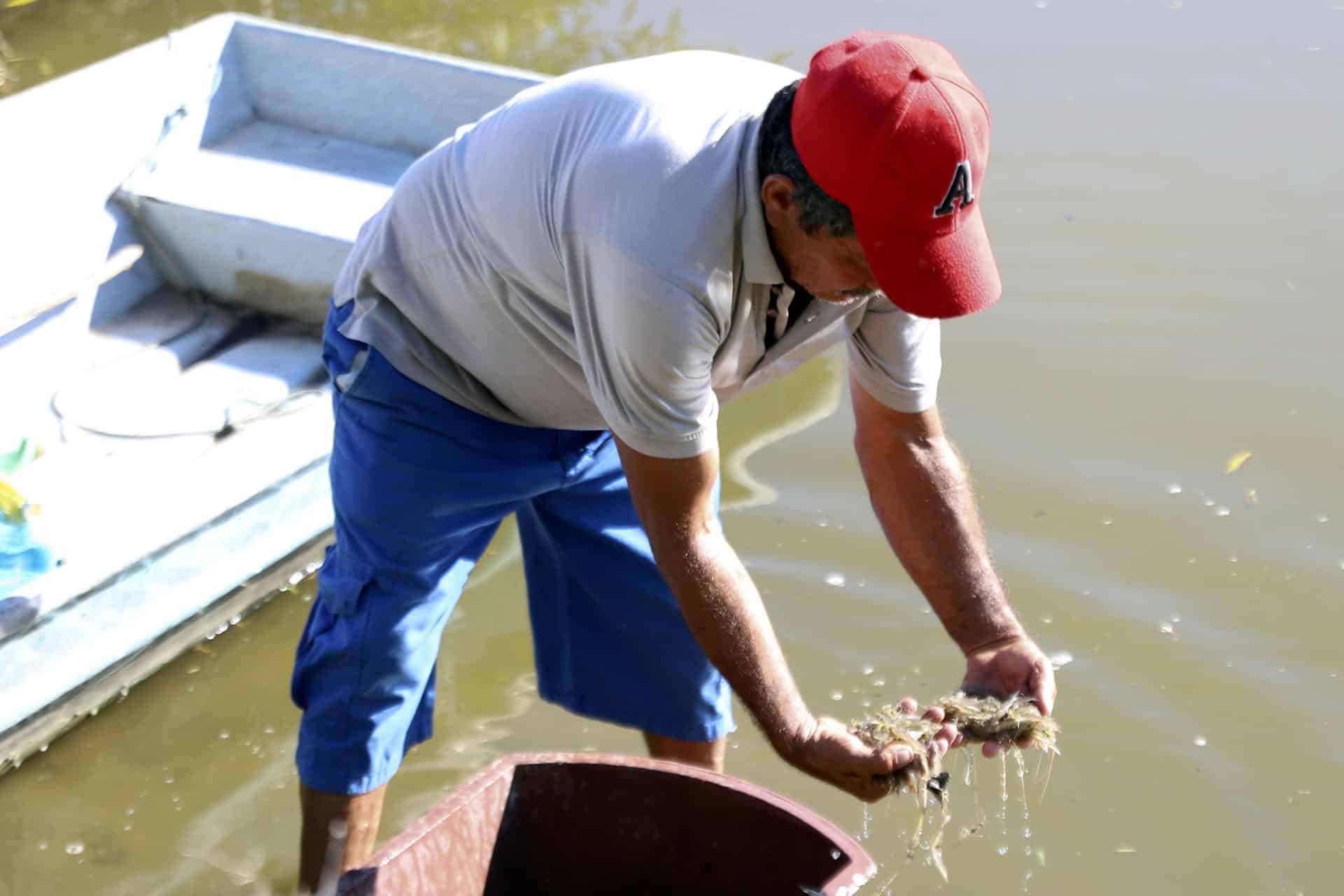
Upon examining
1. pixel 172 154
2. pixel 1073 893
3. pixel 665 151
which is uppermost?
pixel 665 151

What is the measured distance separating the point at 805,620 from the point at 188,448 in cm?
177

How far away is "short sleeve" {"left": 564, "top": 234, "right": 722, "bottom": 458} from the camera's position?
193 cm

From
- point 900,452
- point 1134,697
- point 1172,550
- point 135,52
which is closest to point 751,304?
point 900,452

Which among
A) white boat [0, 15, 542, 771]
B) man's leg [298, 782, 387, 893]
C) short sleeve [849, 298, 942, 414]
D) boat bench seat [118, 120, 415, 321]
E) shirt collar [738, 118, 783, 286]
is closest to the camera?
shirt collar [738, 118, 783, 286]

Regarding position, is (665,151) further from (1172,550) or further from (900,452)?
(1172,550)

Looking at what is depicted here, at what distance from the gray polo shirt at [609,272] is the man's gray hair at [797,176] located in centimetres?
2

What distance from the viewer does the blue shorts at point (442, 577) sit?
2422 mm

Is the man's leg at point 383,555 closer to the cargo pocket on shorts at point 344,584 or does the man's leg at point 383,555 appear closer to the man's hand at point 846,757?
the cargo pocket on shorts at point 344,584

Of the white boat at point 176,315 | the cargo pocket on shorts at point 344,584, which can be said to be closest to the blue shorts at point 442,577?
the cargo pocket on shorts at point 344,584

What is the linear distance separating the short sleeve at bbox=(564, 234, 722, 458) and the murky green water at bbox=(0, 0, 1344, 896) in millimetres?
1600

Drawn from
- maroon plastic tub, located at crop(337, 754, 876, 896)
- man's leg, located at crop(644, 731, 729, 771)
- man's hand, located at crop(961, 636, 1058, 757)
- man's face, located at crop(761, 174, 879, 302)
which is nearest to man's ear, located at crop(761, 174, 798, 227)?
man's face, located at crop(761, 174, 879, 302)

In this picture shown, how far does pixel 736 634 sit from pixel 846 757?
0.23 meters

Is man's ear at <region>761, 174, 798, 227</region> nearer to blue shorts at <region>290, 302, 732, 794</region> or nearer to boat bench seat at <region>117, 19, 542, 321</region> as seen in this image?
blue shorts at <region>290, 302, 732, 794</region>

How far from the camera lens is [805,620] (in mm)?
3955
